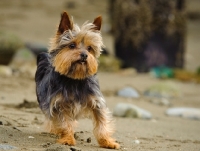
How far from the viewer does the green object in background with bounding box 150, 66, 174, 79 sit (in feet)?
51.5

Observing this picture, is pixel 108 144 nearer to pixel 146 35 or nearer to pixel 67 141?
pixel 67 141

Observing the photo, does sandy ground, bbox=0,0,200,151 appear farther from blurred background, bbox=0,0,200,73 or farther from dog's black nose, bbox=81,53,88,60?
dog's black nose, bbox=81,53,88,60

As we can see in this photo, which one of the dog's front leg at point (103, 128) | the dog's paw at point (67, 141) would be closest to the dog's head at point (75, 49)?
the dog's front leg at point (103, 128)

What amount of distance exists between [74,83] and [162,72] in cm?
858

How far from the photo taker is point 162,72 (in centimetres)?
1584

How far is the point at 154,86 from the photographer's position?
44.1ft

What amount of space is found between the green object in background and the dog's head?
8404 mm

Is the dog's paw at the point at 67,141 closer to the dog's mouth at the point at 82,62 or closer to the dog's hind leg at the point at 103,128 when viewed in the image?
the dog's hind leg at the point at 103,128

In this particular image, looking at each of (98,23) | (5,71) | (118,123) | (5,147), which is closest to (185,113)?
(118,123)

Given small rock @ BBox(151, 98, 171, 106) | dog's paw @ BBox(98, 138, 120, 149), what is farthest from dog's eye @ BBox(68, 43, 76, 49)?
small rock @ BBox(151, 98, 171, 106)

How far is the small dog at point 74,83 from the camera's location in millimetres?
7215

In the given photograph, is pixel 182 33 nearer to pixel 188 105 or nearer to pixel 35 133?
pixel 188 105

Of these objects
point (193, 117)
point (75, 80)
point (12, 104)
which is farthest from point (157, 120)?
point (75, 80)

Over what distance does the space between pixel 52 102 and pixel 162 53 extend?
9.40 metres
